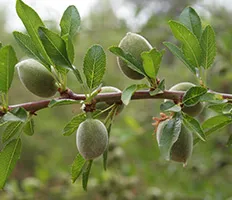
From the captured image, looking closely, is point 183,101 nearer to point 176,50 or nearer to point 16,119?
point 176,50

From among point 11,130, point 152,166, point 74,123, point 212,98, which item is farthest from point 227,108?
point 152,166

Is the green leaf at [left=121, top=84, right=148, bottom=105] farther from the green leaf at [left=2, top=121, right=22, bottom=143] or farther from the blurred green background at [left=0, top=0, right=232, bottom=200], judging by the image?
the blurred green background at [left=0, top=0, right=232, bottom=200]

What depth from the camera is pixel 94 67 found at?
717mm

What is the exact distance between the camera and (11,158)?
73 centimetres

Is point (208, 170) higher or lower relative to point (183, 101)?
lower

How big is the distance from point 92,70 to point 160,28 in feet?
5.67

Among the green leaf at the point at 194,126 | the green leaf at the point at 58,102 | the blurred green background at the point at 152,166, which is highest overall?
the green leaf at the point at 58,102

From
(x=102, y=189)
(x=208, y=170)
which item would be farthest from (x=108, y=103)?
(x=208, y=170)

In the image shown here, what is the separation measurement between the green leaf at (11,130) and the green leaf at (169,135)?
0.84 feet

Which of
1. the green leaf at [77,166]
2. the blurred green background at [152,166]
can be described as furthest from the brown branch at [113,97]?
the blurred green background at [152,166]

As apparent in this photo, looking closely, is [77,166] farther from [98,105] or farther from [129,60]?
[129,60]

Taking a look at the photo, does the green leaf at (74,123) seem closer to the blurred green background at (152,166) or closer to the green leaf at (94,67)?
the green leaf at (94,67)

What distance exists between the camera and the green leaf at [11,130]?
73 cm

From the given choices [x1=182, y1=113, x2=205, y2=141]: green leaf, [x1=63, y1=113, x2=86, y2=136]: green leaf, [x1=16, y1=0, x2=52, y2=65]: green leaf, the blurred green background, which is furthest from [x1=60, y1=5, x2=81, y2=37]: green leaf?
the blurred green background
